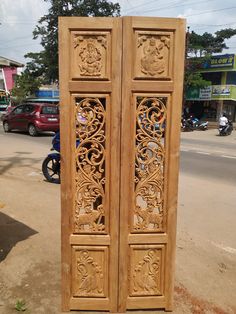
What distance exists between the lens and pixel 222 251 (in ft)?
14.1

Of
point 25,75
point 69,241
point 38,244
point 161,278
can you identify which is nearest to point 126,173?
point 69,241

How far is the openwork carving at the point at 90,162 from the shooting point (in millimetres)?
2609

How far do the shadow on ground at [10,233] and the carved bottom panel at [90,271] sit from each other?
131cm

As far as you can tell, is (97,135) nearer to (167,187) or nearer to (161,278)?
(167,187)


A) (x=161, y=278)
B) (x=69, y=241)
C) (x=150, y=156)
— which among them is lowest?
(x=161, y=278)

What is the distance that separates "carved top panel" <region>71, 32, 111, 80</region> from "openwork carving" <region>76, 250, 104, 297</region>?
52.4 inches

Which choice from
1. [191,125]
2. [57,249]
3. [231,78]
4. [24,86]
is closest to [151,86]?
[57,249]

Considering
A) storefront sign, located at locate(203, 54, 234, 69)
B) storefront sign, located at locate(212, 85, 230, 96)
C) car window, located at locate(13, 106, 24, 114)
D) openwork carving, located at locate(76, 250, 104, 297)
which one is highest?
storefront sign, located at locate(203, 54, 234, 69)

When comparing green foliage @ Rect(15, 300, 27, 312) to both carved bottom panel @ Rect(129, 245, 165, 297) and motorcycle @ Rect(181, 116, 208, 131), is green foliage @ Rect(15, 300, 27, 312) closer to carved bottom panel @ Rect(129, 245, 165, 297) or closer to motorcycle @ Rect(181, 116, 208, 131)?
carved bottom panel @ Rect(129, 245, 165, 297)

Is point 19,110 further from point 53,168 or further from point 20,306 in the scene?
point 20,306

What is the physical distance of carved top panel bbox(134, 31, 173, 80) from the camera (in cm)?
250

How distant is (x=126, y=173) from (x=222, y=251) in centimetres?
224

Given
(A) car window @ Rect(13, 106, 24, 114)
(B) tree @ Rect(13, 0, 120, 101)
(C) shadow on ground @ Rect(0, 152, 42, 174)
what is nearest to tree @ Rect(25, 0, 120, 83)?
(B) tree @ Rect(13, 0, 120, 101)

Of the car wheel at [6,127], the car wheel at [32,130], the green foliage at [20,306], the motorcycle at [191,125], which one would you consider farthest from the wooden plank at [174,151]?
the motorcycle at [191,125]
